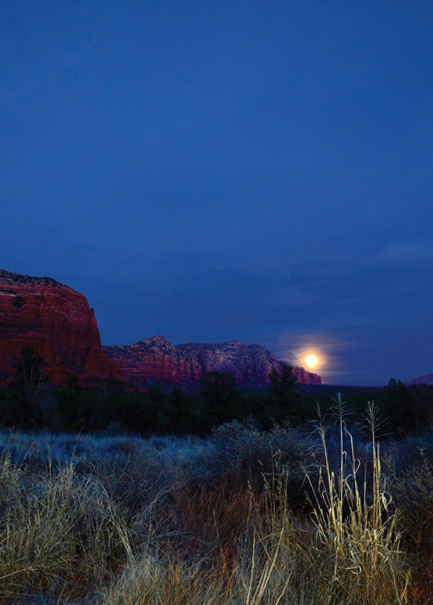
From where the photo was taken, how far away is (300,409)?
22188 millimetres

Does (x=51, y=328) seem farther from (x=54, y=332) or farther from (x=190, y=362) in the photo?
(x=190, y=362)

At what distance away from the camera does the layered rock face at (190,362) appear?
12350 cm

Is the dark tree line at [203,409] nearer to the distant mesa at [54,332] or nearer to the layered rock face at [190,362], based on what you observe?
the distant mesa at [54,332]

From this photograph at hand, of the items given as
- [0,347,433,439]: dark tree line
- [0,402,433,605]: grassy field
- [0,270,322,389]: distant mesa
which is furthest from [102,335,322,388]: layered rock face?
[0,402,433,605]: grassy field

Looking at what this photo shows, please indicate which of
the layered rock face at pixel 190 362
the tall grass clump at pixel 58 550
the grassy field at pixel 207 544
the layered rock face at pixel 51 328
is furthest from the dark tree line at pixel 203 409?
the layered rock face at pixel 190 362

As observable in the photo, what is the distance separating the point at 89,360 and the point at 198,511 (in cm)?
8661

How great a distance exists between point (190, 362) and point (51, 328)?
73.7 metres

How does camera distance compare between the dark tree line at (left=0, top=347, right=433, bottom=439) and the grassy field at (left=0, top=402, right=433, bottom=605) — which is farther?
the dark tree line at (left=0, top=347, right=433, bottom=439)

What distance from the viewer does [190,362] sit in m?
150

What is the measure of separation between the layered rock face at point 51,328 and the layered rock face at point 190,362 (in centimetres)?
2008

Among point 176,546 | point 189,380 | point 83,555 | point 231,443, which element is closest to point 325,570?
point 176,546

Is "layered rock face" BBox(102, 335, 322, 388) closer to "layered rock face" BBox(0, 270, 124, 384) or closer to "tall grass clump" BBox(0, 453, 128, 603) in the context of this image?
"layered rock face" BBox(0, 270, 124, 384)

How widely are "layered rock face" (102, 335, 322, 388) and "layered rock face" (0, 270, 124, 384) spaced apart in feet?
65.9

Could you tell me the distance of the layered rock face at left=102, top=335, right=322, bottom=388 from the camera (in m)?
124
